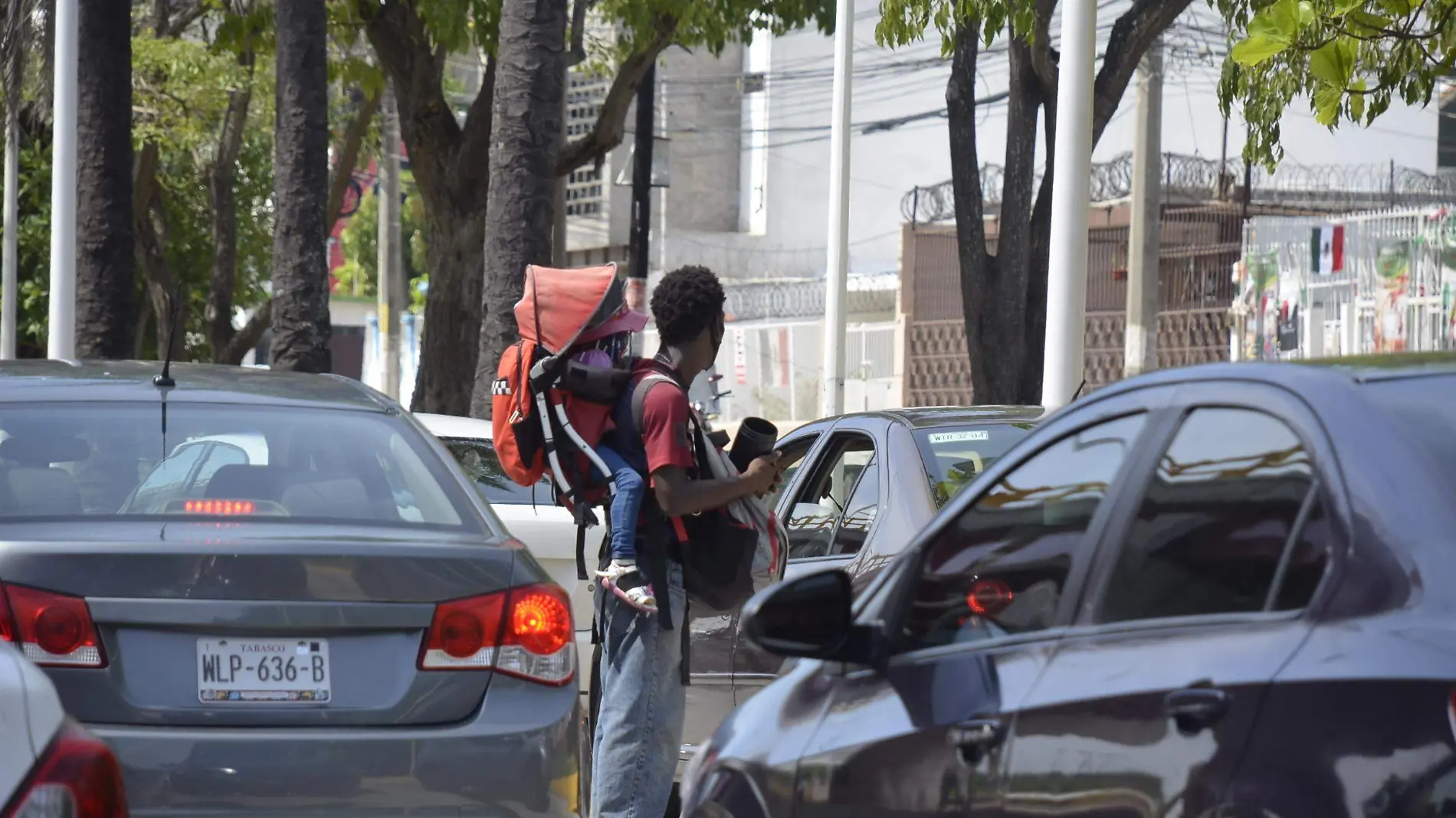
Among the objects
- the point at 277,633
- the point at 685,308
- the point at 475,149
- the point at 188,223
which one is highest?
the point at 475,149

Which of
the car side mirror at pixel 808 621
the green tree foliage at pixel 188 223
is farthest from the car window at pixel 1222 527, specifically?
the green tree foliage at pixel 188 223

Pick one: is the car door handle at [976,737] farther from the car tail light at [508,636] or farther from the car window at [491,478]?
the car window at [491,478]

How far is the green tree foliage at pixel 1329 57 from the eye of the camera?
5.90 m

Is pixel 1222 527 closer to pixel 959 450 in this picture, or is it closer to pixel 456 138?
pixel 959 450

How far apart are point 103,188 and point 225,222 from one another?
9881 mm

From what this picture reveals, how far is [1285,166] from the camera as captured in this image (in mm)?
31969

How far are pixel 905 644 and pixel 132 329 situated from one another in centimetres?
1329

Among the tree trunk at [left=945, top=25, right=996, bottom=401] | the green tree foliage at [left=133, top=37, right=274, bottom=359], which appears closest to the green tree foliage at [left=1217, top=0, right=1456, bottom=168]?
the tree trunk at [left=945, top=25, right=996, bottom=401]

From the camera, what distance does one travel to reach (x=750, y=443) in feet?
18.0

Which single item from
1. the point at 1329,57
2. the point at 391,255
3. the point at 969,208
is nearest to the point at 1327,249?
the point at 969,208

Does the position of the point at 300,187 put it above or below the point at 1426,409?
above

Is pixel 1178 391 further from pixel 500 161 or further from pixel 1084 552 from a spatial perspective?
pixel 500 161

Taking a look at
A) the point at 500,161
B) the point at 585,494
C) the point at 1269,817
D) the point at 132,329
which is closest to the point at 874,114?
the point at 132,329

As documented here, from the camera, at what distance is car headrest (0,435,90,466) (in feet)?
16.5
